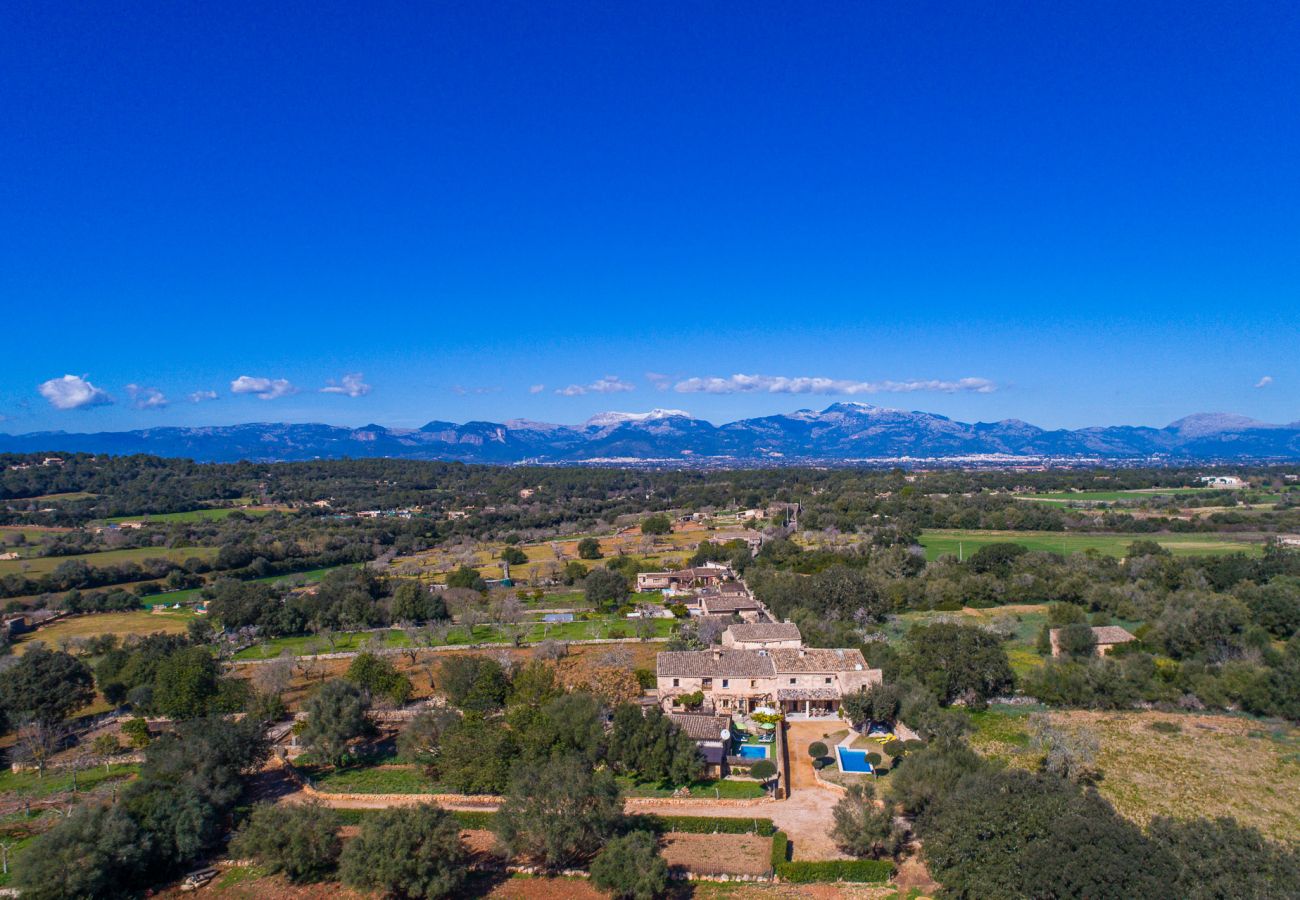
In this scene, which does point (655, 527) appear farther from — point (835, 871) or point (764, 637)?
point (835, 871)

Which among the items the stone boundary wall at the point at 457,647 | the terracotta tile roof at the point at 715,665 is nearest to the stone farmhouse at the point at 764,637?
the terracotta tile roof at the point at 715,665

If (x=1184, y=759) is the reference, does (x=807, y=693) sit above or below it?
above

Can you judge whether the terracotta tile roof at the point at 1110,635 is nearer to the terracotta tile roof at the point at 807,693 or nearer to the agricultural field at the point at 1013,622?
the agricultural field at the point at 1013,622

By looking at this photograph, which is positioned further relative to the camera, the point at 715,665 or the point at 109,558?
the point at 109,558

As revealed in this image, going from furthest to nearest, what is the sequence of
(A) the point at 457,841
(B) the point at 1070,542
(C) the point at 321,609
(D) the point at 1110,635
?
(B) the point at 1070,542 → (C) the point at 321,609 → (D) the point at 1110,635 → (A) the point at 457,841

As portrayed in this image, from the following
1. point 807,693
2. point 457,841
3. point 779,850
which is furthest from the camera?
point 807,693

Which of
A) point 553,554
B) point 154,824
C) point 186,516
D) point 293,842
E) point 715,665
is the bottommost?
point 553,554

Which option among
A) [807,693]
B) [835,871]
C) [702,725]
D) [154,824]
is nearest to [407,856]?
[154,824]

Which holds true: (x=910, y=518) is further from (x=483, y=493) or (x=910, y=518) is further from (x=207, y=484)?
(x=207, y=484)
